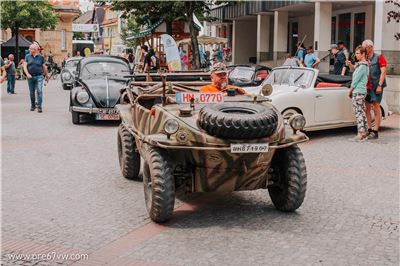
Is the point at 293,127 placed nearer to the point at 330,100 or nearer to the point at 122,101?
the point at 122,101

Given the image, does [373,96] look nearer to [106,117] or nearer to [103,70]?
[106,117]

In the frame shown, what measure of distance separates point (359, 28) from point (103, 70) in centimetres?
1552

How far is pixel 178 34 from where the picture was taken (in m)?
33.2

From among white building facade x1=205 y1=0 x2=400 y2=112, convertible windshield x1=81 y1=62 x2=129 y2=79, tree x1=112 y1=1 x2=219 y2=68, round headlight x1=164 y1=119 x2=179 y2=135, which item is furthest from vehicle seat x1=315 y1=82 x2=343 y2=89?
tree x1=112 y1=1 x2=219 y2=68

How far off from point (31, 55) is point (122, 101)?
8.15m

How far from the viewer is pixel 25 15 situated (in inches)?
1989

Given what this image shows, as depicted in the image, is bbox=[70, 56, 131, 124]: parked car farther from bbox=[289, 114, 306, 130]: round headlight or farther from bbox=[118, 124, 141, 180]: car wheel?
bbox=[289, 114, 306, 130]: round headlight

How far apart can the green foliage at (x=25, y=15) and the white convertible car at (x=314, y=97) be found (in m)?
41.6

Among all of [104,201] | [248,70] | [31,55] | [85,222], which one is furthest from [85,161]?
[248,70]

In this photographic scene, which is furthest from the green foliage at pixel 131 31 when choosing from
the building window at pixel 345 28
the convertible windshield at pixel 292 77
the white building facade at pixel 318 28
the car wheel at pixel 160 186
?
the car wheel at pixel 160 186

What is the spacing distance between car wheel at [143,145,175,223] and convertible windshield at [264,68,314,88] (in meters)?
6.68

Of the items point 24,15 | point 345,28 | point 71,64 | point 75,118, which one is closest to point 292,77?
point 75,118

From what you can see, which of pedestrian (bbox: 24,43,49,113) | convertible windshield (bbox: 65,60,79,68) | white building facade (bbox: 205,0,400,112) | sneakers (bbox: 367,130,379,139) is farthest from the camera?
convertible windshield (bbox: 65,60,79,68)

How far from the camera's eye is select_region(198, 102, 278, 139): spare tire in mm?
5770
